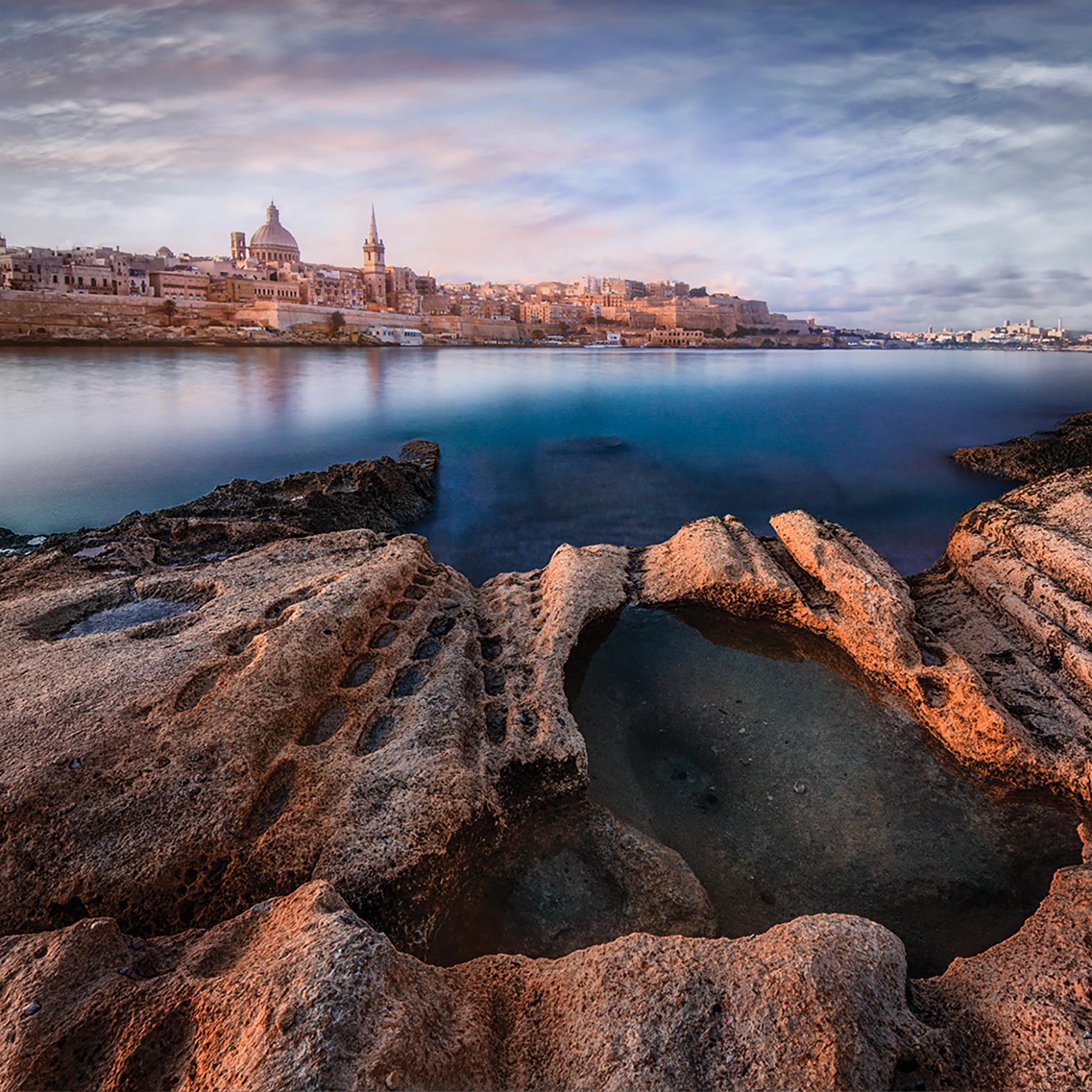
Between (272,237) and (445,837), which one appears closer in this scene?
(445,837)

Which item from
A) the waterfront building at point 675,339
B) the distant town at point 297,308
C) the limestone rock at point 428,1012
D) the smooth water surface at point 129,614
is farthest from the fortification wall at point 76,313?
the waterfront building at point 675,339

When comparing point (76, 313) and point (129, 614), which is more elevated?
point (76, 313)

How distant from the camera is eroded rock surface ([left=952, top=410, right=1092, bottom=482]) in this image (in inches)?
420

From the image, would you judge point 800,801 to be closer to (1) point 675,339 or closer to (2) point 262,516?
(2) point 262,516

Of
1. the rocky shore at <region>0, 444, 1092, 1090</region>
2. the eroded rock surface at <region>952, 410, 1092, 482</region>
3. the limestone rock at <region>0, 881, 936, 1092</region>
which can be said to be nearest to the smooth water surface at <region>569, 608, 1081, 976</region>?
the rocky shore at <region>0, 444, 1092, 1090</region>

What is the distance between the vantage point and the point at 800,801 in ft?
11.4

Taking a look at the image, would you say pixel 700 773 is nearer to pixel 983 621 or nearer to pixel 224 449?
pixel 983 621

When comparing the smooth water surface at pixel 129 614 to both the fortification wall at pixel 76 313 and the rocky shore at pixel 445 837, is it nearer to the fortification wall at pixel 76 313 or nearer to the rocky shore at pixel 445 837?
the rocky shore at pixel 445 837

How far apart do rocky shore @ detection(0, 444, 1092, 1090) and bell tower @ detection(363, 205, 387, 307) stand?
9981 cm

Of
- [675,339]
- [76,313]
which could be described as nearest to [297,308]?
[76,313]

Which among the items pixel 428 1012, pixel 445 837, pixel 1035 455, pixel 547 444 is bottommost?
pixel 547 444

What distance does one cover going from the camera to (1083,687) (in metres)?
3.75

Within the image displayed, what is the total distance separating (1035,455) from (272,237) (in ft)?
364

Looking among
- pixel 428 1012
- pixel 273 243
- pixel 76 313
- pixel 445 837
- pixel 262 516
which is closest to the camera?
pixel 428 1012
